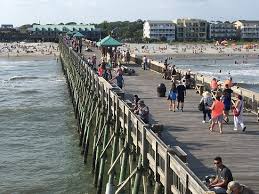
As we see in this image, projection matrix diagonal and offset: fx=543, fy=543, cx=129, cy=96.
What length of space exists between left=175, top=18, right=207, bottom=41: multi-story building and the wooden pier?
173m

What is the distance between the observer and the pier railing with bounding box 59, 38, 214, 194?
9.95 metres

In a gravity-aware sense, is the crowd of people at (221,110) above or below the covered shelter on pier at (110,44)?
below

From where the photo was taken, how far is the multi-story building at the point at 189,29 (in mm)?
195250

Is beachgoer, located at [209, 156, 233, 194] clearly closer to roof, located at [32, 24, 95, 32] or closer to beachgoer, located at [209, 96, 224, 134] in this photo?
beachgoer, located at [209, 96, 224, 134]

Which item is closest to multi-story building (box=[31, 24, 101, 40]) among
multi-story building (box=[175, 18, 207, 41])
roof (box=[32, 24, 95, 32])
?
roof (box=[32, 24, 95, 32])

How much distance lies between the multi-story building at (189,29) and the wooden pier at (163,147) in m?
173

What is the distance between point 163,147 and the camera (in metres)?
10.8

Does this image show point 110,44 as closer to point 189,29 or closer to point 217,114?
point 217,114

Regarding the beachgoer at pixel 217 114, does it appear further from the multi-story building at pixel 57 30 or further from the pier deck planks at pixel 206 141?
the multi-story building at pixel 57 30

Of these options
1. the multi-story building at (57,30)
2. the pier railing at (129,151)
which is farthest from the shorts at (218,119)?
the multi-story building at (57,30)

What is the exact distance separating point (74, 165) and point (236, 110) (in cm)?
860

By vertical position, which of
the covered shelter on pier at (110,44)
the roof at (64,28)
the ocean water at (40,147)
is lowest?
the ocean water at (40,147)

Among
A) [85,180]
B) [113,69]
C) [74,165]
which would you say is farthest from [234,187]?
[113,69]

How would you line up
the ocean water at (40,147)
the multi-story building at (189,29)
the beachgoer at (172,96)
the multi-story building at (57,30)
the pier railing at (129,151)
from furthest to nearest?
the multi-story building at (189,29) → the multi-story building at (57,30) → the ocean water at (40,147) → the beachgoer at (172,96) → the pier railing at (129,151)
